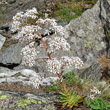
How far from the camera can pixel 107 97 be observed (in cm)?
673

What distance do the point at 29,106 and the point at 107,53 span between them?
6.75 m

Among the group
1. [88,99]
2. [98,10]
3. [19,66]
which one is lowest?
[19,66]

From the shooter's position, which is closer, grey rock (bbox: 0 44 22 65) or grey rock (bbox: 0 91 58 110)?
grey rock (bbox: 0 91 58 110)

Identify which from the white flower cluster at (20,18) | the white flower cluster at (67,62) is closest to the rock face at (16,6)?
the white flower cluster at (20,18)

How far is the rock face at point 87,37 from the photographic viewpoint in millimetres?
9916

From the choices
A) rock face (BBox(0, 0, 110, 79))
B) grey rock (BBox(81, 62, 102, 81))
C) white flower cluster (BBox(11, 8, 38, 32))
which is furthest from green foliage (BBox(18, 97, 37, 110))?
grey rock (BBox(81, 62, 102, 81))

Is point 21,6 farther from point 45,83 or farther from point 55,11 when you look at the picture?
point 45,83

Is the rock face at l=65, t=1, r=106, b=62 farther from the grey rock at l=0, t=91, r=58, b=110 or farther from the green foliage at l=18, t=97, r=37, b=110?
the green foliage at l=18, t=97, r=37, b=110

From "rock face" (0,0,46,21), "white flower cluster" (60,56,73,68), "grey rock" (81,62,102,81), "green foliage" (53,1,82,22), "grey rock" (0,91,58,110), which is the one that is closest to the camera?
"grey rock" (0,91,58,110)

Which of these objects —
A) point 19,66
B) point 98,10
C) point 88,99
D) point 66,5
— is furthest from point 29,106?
point 66,5

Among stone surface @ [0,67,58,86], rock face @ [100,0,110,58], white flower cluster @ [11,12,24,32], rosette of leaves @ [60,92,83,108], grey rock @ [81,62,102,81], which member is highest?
white flower cluster @ [11,12,24,32]

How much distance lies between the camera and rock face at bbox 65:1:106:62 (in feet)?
32.5

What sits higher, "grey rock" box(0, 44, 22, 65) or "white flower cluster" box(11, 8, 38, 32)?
"white flower cluster" box(11, 8, 38, 32)

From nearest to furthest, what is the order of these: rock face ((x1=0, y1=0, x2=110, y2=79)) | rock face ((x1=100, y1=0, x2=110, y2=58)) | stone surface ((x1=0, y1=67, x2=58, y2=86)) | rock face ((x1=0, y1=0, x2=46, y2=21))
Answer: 1. stone surface ((x1=0, y1=67, x2=58, y2=86))
2. rock face ((x1=0, y1=0, x2=110, y2=79))
3. rock face ((x1=100, y1=0, x2=110, y2=58))
4. rock face ((x1=0, y1=0, x2=46, y2=21))
